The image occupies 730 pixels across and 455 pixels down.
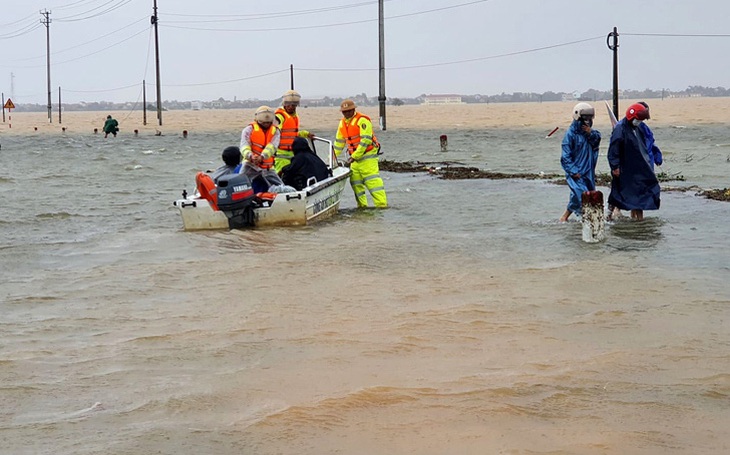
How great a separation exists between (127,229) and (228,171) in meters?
1.77

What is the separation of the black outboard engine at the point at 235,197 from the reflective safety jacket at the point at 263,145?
740mm

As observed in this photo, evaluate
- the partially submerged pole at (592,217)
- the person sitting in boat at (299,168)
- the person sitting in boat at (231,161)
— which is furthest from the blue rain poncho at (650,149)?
the person sitting in boat at (231,161)

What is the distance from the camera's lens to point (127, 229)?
14.1 meters

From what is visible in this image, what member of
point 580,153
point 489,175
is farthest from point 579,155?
point 489,175

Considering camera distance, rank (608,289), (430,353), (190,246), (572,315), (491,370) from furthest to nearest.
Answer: (190,246), (608,289), (572,315), (430,353), (491,370)

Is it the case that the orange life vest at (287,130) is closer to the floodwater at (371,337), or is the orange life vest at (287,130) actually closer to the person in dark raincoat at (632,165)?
the floodwater at (371,337)

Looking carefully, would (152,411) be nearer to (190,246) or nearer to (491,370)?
(491,370)

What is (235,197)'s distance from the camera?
12609 mm

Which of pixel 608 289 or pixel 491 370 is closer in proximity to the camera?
pixel 491 370

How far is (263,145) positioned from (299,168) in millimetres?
919

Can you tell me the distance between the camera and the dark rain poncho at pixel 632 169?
12.4 meters

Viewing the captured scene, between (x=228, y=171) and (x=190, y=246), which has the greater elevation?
(x=228, y=171)

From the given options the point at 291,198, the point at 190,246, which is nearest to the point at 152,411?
the point at 190,246

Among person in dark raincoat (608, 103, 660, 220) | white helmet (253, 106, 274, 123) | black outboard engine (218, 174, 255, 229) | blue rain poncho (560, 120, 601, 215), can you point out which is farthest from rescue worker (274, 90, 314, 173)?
person in dark raincoat (608, 103, 660, 220)
